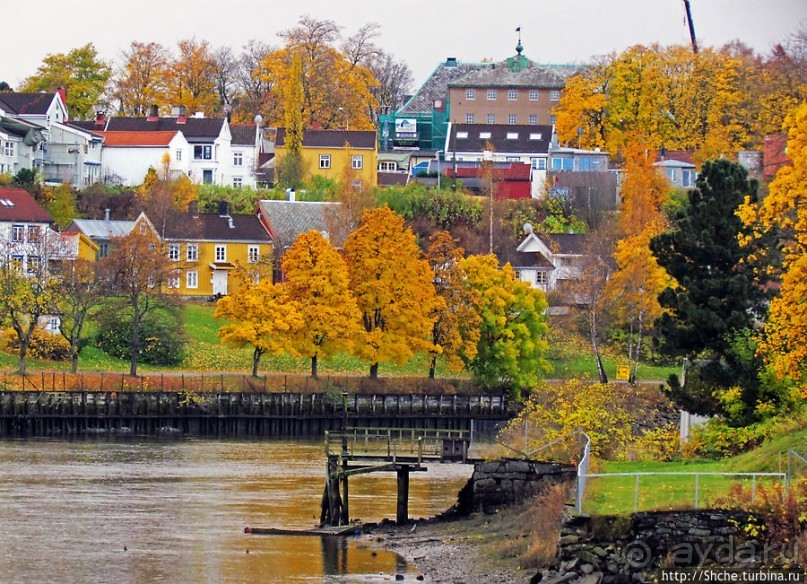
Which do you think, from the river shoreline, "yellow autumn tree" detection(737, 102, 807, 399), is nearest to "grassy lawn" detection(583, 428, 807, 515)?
"yellow autumn tree" detection(737, 102, 807, 399)

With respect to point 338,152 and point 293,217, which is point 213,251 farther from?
point 338,152

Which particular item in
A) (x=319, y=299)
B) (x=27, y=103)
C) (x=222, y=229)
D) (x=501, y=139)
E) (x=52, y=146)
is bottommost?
(x=319, y=299)

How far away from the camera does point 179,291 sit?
9562 centimetres

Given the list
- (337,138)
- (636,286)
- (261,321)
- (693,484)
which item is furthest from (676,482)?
(337,138)

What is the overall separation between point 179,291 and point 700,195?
1925 inches

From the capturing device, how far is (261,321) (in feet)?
258

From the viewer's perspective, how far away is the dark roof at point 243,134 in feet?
400

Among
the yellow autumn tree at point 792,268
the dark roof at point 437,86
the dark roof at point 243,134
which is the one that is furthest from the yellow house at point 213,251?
the yellow autumn tree at point 792,268

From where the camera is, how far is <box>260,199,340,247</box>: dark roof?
102 m

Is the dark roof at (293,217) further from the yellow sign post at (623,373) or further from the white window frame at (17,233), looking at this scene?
the yellow sign post at (623,373)

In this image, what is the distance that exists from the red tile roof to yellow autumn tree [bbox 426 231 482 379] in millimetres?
37007

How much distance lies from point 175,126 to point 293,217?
18.0 meters

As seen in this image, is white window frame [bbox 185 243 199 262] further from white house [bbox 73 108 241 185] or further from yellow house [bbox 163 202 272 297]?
white house [bbox 73 108 241 185]

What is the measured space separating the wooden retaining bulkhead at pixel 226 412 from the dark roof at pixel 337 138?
43.4 meters
